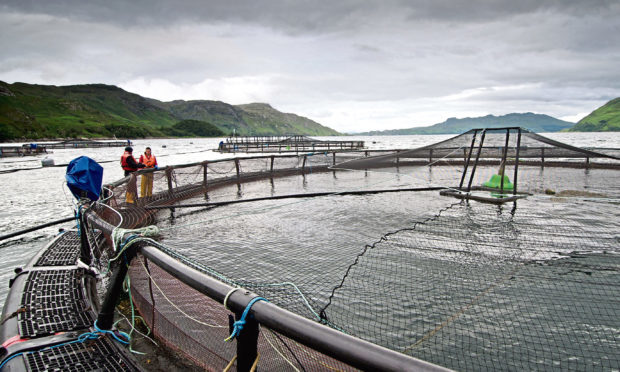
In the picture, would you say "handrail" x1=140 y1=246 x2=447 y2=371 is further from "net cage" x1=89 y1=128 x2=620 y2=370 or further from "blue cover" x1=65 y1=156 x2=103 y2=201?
"blue cover" x1=65 y1=156 x2=103 y2=201

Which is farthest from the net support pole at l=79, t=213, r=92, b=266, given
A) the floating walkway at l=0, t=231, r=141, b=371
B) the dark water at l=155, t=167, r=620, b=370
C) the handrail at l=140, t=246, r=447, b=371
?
the handrail at l=140, t=246, r=447, b=371

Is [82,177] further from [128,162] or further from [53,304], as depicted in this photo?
[128,162]

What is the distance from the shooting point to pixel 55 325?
11.9 feet

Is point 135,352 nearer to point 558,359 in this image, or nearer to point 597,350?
point 558,359

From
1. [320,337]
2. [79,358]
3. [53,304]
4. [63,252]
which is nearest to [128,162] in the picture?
[63,252]

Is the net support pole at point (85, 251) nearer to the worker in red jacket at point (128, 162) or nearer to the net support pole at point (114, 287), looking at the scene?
the net support pole at point (114, 287)

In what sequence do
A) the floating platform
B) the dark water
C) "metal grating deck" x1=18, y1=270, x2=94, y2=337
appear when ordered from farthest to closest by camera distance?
the floating platform
the dark water
"metal grating deck" x1=18, y1=270, x2=94, y2=337

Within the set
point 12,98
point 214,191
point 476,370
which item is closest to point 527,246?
point 476,370

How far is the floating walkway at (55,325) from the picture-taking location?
2994 millimetres

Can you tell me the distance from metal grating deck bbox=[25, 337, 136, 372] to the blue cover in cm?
350

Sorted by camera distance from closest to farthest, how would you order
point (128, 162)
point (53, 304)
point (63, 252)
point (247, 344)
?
1. point (247, 344)
2. point (53, 304)
3. point (63, 252)
4. point (128, 162)

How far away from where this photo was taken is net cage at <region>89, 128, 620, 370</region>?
3.67m

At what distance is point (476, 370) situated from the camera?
4.19 metres

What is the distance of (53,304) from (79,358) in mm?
1444
